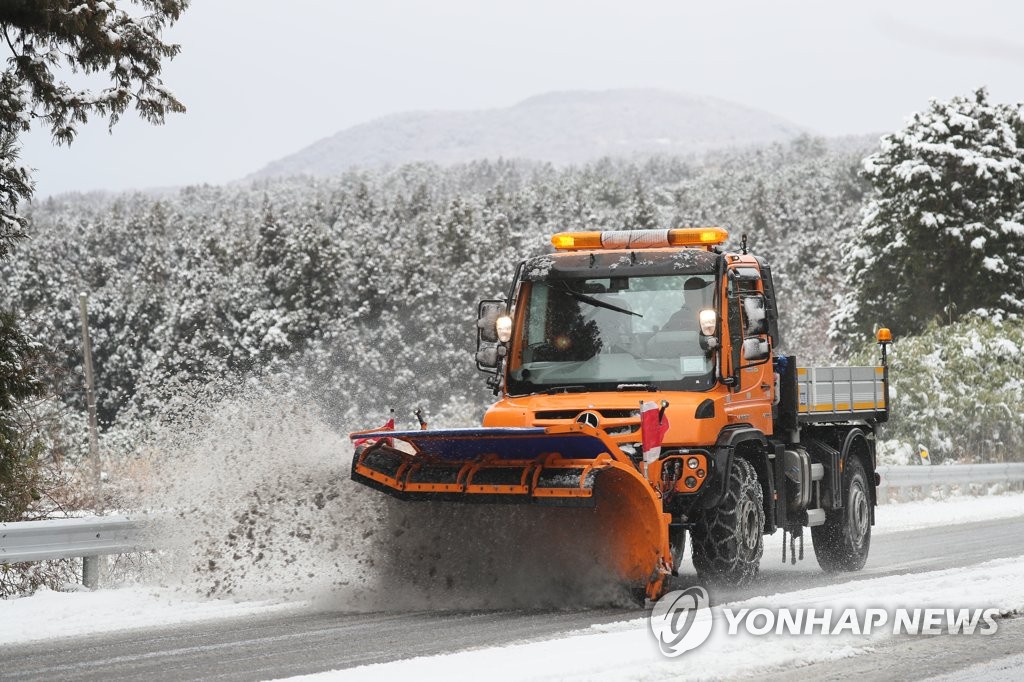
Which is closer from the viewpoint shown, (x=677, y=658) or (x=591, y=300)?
(x=677, y=658)

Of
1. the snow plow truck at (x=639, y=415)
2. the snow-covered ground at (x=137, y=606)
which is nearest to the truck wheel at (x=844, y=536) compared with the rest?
the snow plow truck at (x=639, y=415)

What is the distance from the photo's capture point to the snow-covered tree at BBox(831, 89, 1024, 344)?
145 ft

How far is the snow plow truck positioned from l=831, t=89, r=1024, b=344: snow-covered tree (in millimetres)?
34810

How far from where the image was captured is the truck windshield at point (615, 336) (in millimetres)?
10297

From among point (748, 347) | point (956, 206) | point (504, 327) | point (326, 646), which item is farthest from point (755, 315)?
point (956, 206)

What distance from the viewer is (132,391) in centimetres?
7019

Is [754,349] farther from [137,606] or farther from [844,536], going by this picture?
[137,606]

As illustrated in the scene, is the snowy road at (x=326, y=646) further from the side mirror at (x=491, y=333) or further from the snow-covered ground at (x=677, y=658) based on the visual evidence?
the side mirror at (x=491, y=333)

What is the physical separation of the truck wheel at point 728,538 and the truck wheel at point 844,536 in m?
2.60

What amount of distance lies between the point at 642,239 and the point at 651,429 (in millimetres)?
2175

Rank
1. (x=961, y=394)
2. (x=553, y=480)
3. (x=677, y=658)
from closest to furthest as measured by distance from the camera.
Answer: (x=677, y=658) → (x=553, y=480) → (x=961, y=394)

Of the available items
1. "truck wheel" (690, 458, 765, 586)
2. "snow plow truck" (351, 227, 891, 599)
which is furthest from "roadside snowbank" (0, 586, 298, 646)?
"truck wheel" (690, 458, 765, 586)

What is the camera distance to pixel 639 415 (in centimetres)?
969

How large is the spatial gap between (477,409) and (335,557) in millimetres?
54062
